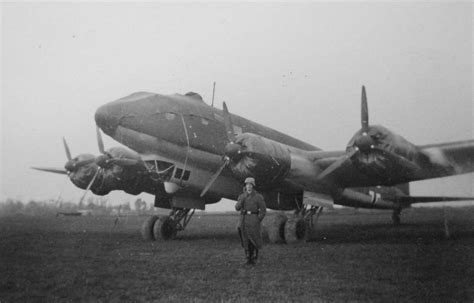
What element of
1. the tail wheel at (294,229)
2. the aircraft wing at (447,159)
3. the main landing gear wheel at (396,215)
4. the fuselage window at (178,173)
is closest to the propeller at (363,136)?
the aircraft wing at (447,159)

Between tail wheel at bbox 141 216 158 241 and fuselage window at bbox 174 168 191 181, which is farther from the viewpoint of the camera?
tail wheel at bbox 141 216 158 241

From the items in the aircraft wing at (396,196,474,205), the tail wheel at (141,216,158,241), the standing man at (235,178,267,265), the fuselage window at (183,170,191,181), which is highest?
the fuselage window at (183,170,191,181)

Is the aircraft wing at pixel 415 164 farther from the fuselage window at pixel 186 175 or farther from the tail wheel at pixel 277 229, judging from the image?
the fuselage window at pixel 186 175

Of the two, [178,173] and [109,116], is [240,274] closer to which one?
[178,173]

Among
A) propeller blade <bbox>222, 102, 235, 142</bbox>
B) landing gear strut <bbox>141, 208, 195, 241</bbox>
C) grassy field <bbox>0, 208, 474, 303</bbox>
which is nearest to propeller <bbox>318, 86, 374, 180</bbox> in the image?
grassy field <bbox>0, 208, 474, 303</bbox>

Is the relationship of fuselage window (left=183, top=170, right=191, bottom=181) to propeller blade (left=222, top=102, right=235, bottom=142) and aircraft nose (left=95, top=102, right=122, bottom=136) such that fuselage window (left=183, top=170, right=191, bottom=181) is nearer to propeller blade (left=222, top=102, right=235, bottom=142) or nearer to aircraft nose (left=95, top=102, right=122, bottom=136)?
propeller blade (left=222, top=102, right=235, bottom=142)

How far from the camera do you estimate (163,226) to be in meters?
13.8

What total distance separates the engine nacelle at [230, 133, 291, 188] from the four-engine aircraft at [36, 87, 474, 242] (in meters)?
0.03

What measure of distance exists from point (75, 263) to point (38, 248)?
326cm

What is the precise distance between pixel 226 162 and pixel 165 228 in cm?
387

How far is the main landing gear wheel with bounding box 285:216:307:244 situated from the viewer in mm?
12188

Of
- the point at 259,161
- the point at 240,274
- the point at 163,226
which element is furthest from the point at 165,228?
the point at 240,274

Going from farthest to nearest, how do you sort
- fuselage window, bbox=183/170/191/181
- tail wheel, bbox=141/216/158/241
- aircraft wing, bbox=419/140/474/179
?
tail wheel, bbox=141/216/158/241 → fuselage window, bbox=183/170/191/181 → aircraft wing, bbox=419/140/474/179

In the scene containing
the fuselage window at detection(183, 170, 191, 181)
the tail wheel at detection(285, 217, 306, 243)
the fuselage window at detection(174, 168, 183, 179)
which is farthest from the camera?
the fuselage window at detection(183, 170, 191, 181)
